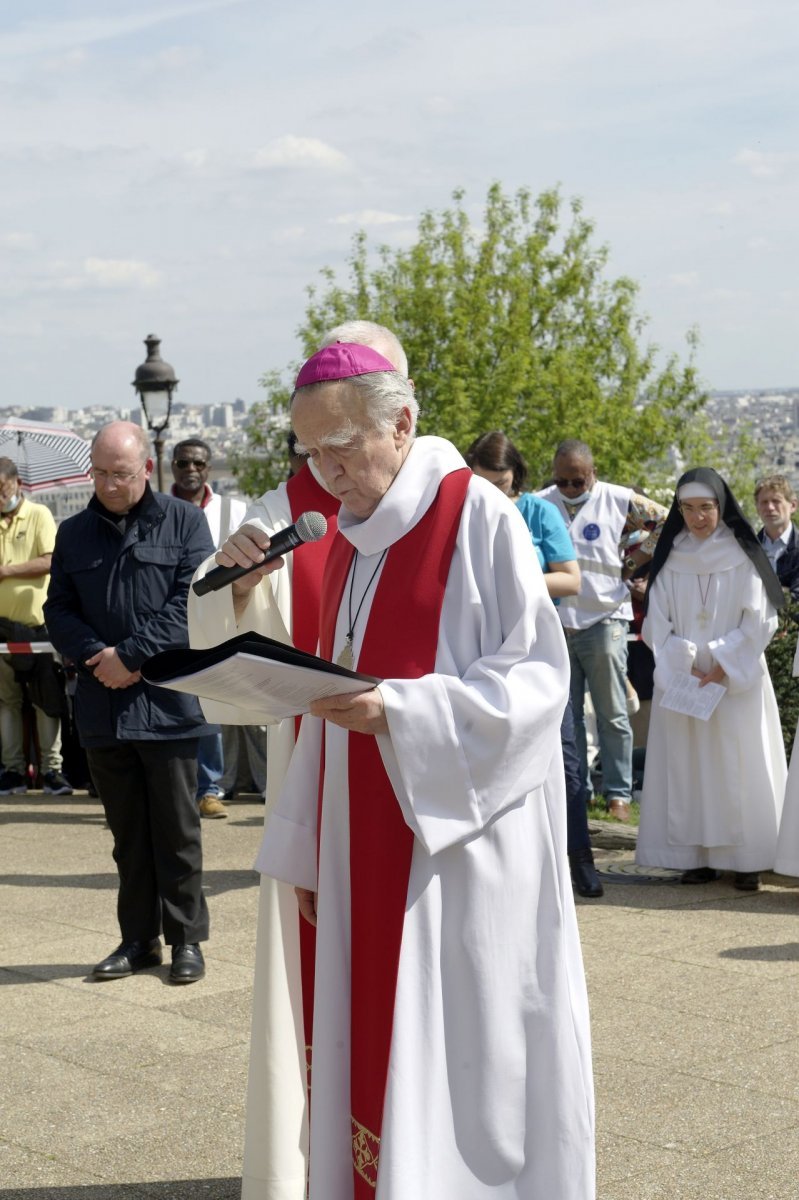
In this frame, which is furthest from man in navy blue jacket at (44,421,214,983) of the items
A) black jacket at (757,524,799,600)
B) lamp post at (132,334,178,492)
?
lamp post at (132,334,178,492)

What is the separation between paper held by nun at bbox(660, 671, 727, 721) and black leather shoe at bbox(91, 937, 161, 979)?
3223 millimetres

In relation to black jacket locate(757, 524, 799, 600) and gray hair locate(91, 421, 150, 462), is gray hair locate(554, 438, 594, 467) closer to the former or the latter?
black jacket locate(757, 524, 799, 600)

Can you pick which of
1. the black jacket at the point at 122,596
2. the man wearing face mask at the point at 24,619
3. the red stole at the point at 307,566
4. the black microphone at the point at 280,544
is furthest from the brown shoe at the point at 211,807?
the black microphone at the point at 280,544

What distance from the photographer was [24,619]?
11.7 metres

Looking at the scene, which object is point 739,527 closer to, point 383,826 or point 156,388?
point 383,826

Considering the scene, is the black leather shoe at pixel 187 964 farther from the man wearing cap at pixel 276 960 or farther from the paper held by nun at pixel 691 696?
the paper held by nun at pixel 691 696

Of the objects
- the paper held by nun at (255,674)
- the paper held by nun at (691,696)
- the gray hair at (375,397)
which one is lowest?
the paper held by nun at (691,696)

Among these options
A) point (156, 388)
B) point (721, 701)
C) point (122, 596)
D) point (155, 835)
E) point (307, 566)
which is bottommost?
point (155, 835)

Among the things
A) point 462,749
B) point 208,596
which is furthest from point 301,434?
point 208,596

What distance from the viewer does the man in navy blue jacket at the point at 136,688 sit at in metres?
6.81

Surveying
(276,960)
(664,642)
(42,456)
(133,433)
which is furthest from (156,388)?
(276,960)

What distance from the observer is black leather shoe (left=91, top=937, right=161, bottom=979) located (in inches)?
267

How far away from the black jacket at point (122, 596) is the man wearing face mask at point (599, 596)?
11.7 feet

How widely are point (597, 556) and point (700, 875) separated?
7.50 feet
